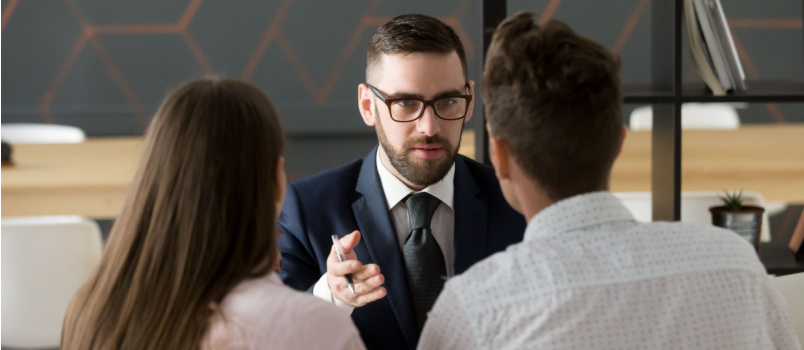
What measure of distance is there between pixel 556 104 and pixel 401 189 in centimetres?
59

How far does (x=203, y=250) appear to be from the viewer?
2.63 feet

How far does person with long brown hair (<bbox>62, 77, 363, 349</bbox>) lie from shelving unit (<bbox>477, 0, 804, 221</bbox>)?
2.74 feet

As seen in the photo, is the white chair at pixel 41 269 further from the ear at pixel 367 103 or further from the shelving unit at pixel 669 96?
the shelving unit at pixel 669 96

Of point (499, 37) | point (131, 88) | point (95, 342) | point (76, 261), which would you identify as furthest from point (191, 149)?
point (131, 88)

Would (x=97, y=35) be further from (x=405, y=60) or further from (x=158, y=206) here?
(x=158, y=206)

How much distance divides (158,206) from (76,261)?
4.73 ft

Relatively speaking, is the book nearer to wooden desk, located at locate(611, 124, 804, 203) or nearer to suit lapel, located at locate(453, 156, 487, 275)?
suit lapel, located at locate(453, 156, 487, 275)

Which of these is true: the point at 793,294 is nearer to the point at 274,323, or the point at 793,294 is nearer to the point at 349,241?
the point at 349,241

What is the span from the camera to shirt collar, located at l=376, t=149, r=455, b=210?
1388 mm

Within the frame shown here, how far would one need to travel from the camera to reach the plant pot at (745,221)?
1751 mm

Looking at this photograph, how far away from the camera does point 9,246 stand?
2068 millimetres

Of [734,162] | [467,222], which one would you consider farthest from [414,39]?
[734,162]

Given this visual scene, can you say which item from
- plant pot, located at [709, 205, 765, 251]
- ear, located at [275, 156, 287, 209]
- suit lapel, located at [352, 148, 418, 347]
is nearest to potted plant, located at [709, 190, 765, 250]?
plant pot, located at [709, 205, 765, 251]

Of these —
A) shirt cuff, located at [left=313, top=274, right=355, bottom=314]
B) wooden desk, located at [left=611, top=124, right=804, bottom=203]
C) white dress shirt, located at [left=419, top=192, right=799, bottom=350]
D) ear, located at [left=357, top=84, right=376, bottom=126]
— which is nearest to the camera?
white dress shirt, located at [left=419, top=192, right=799, bottom=350]
